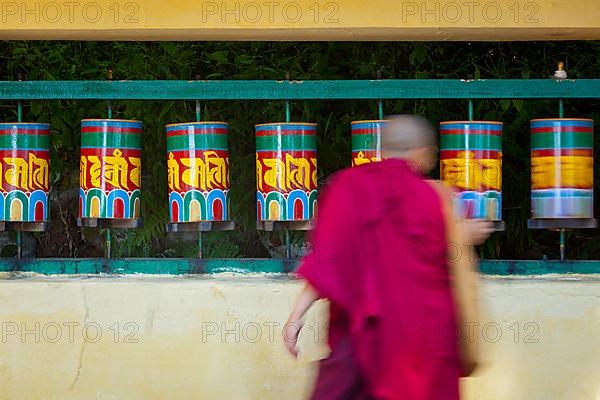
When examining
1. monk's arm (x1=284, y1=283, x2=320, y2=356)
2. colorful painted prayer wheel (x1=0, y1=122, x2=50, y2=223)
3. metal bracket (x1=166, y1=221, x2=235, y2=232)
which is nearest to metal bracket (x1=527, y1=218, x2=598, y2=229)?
metal bracket (x1=166, y1=221, x2=235, y2=232)

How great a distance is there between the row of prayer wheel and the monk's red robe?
4.88 feet

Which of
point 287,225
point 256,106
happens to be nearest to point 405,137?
point 287,225

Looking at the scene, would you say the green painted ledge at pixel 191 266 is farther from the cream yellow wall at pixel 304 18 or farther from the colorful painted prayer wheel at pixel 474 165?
the cream yellow wall at pixel 304 18

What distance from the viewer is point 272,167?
4641 mm

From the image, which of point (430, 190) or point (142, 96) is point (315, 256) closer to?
point (430, 190)

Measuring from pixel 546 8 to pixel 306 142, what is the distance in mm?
1050

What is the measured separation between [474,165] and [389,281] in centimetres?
165

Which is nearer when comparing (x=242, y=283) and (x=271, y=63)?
(x=242, y=283)

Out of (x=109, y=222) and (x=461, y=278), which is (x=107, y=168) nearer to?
(x=109, y=222)

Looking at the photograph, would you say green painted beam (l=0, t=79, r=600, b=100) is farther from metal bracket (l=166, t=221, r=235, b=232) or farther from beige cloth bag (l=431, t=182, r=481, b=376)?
beige cloth bag (l=431, t=182, r=481, b=376)

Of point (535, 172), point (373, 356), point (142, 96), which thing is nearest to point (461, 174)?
point (535, 172)

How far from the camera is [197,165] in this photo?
4645 millimetres

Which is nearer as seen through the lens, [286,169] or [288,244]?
[286,169]

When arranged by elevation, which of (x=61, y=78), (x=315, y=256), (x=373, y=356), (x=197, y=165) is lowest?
(x=373, y=356)
